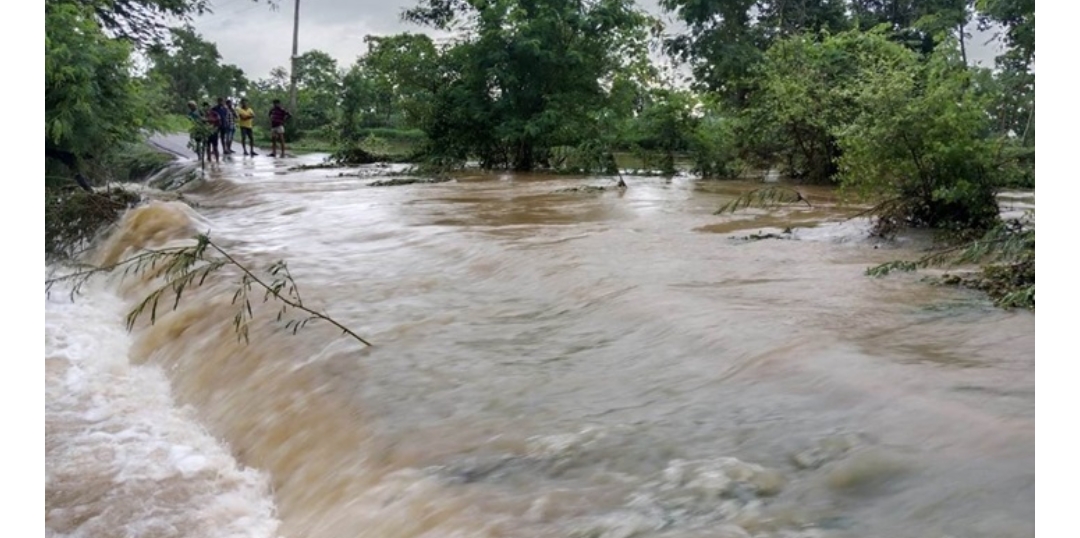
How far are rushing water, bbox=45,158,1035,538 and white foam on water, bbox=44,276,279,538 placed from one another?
0.05 ft

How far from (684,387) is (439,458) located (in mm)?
966

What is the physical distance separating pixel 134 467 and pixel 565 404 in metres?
1.72

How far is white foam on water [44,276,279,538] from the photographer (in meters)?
3.01

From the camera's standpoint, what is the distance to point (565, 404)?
329cm

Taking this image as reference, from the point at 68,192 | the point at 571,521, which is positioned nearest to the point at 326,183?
the point at 68,192

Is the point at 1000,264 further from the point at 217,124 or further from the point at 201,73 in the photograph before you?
the point at 201,73

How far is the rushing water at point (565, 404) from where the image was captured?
2.47 meters

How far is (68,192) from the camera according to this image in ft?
31.8

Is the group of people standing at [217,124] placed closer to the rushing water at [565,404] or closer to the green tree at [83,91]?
the green tree at [83,91]

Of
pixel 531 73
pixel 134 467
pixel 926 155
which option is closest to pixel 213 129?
pixel 531 73

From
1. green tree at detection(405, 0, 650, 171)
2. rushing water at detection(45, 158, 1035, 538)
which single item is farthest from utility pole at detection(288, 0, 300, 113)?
rushing water at detection(45, 158, 1035, 538)

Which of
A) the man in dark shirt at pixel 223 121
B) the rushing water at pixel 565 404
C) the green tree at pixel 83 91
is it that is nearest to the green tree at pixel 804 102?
the rushing water at pixel 565 404

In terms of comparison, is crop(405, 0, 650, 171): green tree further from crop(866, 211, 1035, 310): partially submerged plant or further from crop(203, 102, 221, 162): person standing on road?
crop(866, 211, 1035, 310): partially submerged plant

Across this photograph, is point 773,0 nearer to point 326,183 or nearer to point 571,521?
point 326,183
